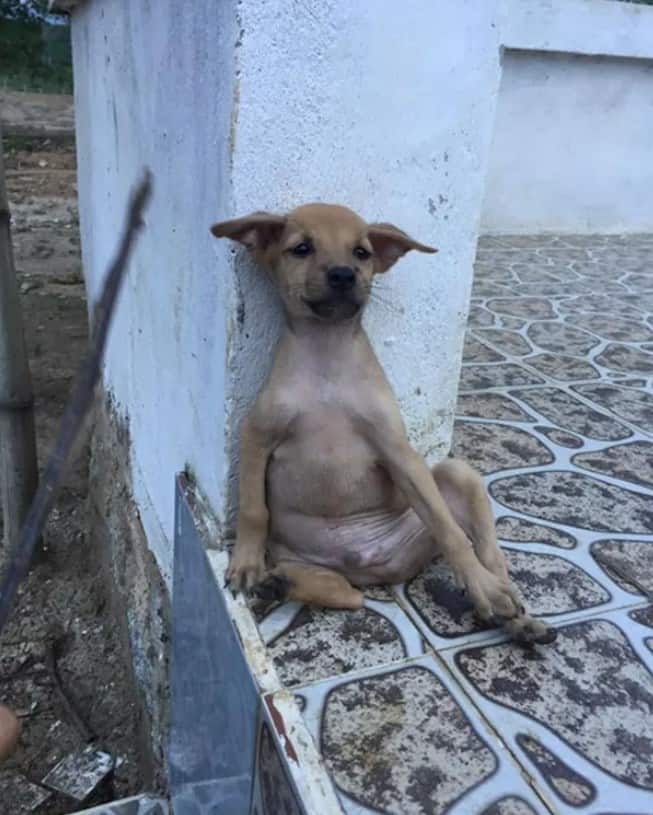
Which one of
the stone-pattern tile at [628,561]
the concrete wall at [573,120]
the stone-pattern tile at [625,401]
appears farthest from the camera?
the concrete wall at [573,120]

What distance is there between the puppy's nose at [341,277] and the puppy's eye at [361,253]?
0.28ft

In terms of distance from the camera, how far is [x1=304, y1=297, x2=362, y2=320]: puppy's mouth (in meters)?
1.60

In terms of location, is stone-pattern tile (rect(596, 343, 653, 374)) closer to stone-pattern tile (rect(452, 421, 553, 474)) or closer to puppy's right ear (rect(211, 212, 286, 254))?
stone-pattern tile (rect(452, 421, 553, 474))

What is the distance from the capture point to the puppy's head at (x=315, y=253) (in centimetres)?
158

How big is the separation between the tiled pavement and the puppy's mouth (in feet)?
2.09

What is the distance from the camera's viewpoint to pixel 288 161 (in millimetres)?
1678

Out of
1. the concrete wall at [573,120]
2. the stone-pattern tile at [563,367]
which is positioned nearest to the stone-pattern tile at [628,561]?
the stone-pattern tile at [563,367]

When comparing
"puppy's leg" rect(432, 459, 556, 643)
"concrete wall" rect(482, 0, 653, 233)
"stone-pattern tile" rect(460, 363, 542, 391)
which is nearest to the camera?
"puppy's leg" rect(432, 459, 556, 643)

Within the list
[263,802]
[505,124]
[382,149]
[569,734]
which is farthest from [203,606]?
[505,124]

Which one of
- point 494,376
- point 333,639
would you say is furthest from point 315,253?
point 494,376

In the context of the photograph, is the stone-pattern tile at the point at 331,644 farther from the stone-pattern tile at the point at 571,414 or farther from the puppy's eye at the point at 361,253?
the stone-pattern tile at the point at 571,414

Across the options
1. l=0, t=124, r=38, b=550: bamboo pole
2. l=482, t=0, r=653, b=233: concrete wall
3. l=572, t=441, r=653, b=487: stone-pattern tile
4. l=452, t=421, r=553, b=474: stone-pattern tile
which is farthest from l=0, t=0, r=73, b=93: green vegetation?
l=572, t=441, r=653, b=487: stone-pattern tile

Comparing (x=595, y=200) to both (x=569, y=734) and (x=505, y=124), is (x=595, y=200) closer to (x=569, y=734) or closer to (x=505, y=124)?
(x=505, y=124)

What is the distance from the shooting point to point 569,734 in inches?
58.6
